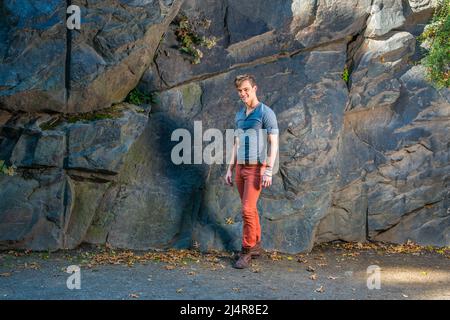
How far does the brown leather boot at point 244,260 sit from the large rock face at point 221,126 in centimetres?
102

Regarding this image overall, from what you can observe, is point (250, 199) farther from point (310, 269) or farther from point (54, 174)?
point (54, 174)

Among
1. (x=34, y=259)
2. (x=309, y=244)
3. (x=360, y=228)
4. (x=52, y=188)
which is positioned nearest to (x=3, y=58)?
(x=52, y=188)

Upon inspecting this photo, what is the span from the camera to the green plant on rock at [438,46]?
8977mm

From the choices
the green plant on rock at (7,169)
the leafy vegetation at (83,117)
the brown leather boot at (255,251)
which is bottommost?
the brown leather boot at (255,251)

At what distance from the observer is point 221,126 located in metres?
9.17

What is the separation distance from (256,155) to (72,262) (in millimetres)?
2817

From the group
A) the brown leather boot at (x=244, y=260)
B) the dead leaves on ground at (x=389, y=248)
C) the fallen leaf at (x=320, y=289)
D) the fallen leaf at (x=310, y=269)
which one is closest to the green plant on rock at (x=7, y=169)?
the brown leather boot at (x=244, y=260)

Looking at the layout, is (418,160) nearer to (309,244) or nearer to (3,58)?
(309,244)

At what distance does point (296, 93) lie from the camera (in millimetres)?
9242

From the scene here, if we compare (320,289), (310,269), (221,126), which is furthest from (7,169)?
(320,289)

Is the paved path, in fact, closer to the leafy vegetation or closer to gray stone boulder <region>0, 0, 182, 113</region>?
the leafy vegetation

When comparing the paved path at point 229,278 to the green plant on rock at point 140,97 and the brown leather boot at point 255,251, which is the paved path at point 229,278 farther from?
the green plant on rock at point 140,97

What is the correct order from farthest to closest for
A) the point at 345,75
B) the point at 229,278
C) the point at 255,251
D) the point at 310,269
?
the point at 345,75
the point at 255,251
the point at 310,269
the point at 229,278

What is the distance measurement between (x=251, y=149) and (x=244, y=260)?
4.74ft
